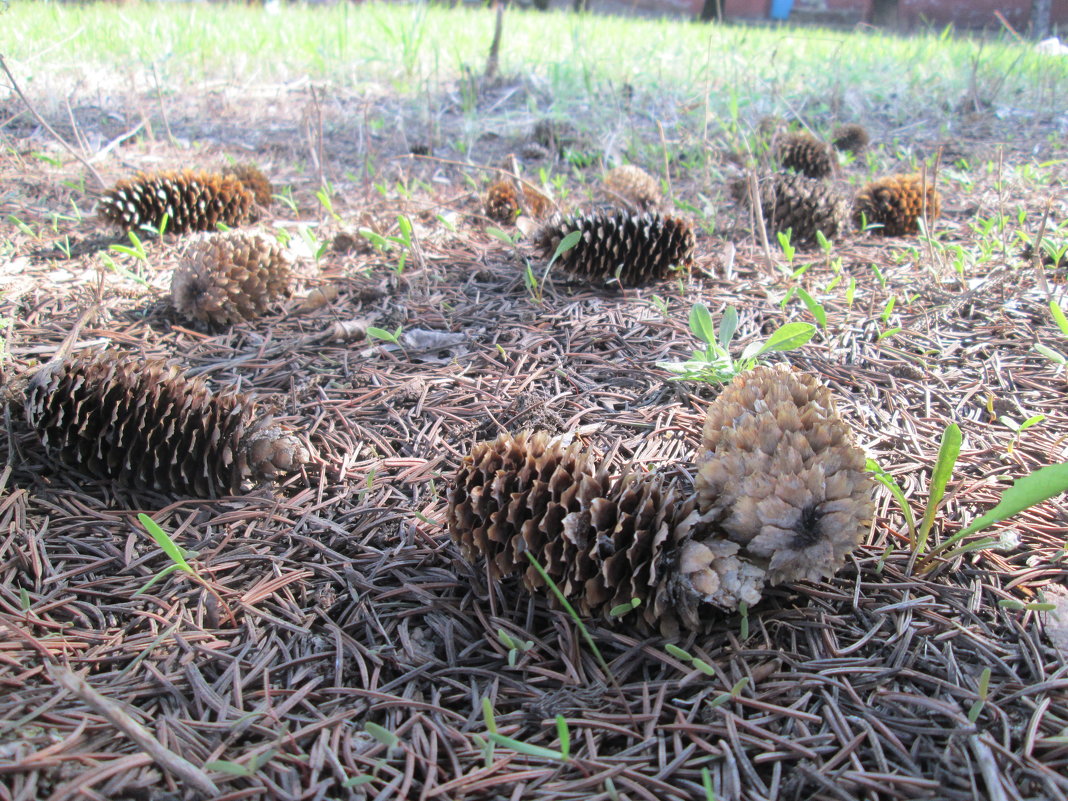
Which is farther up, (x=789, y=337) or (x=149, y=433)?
(x=789, y=337)

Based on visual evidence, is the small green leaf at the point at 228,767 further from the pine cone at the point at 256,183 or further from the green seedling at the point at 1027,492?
the pine cone at the point at 256,183

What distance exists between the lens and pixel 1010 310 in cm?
206

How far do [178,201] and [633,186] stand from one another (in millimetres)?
2133

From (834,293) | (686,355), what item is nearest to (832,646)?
(686,355)

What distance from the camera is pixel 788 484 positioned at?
105 centimetres

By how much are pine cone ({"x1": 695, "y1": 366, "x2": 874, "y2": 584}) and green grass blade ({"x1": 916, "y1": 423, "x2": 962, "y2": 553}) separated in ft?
0.54

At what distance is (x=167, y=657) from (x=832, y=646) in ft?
3.84

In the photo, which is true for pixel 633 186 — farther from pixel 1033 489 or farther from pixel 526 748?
pixel 526 748

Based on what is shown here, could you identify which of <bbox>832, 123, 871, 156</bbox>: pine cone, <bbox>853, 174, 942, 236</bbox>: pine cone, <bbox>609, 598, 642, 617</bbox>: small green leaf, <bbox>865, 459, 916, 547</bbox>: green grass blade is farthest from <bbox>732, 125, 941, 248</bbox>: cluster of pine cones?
<bbox>609, 598, 642, 617</bbox>: small green leaf

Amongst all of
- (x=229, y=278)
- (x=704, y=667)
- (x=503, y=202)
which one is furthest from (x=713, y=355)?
(x=503, y=202)

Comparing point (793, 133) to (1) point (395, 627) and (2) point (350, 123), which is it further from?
(1) point (395, 627)

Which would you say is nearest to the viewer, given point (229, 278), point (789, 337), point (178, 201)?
point (789, 337)

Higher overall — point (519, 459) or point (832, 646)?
point (519, 459)

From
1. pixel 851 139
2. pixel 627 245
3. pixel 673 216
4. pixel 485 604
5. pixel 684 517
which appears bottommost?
pixel 485 604
